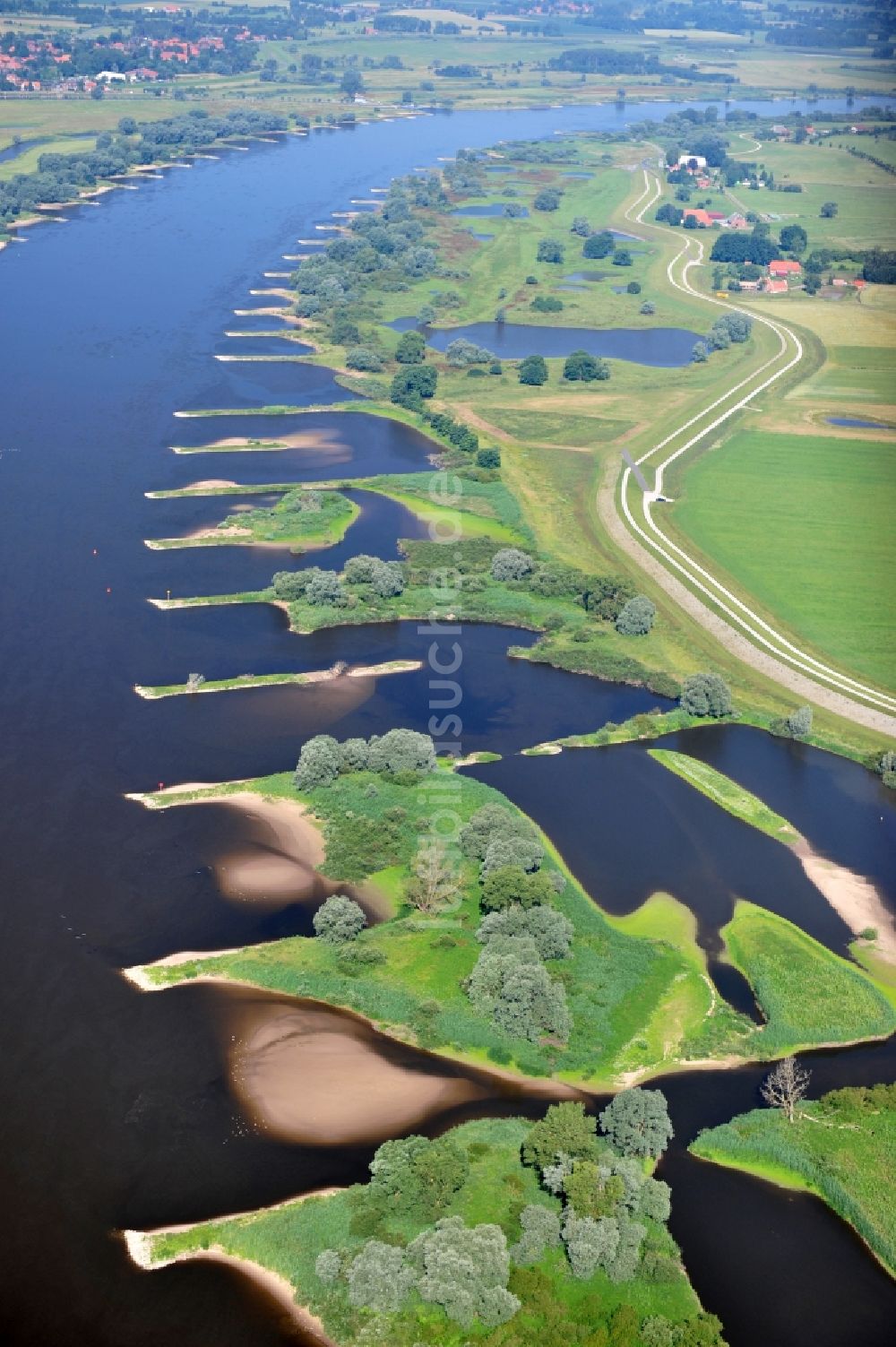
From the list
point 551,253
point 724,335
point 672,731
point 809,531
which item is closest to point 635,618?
point 672,731

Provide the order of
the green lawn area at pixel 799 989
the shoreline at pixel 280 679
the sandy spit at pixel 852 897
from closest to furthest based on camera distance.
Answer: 1. the green lawn area at pixel 799 989
2. the sandy spit at pixel 852 897
3. the shoreline at pixel 280 679

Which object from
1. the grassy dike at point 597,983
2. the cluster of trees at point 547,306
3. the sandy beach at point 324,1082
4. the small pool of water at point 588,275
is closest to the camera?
the sandy beach at point 324,1082

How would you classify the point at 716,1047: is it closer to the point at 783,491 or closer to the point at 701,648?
the point at 701,648

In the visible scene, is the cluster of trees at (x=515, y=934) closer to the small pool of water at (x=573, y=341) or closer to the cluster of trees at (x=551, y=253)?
the small pool of water at (x=573, y=341)

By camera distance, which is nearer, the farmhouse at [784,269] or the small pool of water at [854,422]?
the small pool of water at [854,422]

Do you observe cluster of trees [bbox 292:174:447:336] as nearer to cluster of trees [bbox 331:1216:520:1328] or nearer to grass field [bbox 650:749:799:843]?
grass field [bbox 650:749:799:843]

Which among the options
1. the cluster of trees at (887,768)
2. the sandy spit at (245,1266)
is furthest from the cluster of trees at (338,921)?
the cluster of trees at (887,768)
